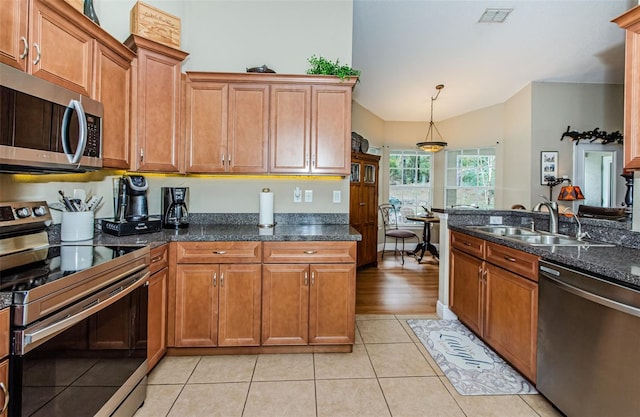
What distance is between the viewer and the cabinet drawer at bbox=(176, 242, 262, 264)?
2303mm

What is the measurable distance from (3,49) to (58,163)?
0.51 meters

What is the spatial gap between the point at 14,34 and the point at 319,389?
2.44 meters

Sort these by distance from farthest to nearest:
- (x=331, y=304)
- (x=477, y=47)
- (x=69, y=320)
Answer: (x=477, y=47) < (x=331, y=304) < (x=69, y=320)

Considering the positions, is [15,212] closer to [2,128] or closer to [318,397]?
[2,128]

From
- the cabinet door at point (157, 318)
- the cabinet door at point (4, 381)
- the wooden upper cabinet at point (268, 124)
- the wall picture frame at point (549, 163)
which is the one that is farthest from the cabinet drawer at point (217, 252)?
the wall picture frame at point (549, 163)

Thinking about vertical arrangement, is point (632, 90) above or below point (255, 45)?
below

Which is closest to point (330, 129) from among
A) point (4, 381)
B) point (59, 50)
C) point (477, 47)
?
point (59, 50)

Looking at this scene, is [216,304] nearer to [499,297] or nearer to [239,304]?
[239,304]

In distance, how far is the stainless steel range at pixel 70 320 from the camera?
3.61 feet

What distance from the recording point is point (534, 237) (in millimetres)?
2635

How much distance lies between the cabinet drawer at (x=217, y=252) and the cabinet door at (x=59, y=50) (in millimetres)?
1153

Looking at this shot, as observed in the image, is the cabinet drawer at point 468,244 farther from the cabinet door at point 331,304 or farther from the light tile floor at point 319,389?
the cabinet door at point 331,304

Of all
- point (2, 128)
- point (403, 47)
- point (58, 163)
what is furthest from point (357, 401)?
point (403, 47)

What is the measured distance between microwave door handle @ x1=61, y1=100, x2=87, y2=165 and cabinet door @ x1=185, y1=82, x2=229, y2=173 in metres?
1.02
